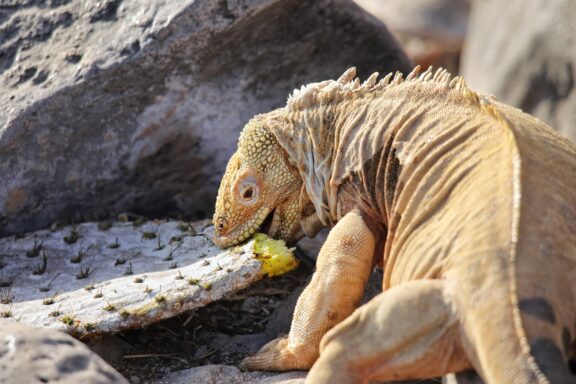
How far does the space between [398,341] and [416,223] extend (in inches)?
38.0

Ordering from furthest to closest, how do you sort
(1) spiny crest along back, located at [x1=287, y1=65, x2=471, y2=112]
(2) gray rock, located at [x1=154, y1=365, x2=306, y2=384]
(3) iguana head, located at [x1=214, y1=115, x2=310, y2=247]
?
(3) iguana head, located at [x1=214, y1=115, x2=310, y2=247] → (1) spiny crest along back, located at [x1=287, y1=65, x2=471, y2=112] → (2) gray rock, located at [x1=154, y1=365, x2=306, y2=384]

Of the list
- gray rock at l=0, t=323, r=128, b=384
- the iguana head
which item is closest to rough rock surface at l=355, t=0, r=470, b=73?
the iguana head

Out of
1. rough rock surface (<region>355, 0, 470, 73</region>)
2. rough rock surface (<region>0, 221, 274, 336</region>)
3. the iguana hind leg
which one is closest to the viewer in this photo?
the iguana hind leg

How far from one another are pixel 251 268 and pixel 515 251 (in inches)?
89.9

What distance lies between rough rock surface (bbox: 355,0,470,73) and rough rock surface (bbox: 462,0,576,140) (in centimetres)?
366

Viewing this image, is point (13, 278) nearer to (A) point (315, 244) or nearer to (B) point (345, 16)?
(A) point (315, 244)

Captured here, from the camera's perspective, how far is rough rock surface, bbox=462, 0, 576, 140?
928 cm

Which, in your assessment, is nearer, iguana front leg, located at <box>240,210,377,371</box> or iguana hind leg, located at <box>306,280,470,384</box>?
iguana hind leg, located at <box>306,280,470,384</box>

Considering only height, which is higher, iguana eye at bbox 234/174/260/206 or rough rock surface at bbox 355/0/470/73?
iguana eye at bbox 234/174/260/206

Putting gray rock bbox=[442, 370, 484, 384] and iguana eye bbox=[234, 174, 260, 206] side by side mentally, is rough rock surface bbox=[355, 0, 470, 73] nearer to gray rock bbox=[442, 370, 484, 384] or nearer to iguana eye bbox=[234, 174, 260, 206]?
iguana eye bbox=[234, 174, 260, 206]

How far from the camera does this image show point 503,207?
17.9 ft

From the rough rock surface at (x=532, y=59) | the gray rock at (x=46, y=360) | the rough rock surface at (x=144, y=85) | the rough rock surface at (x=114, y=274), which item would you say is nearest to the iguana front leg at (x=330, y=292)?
the rough rock surface at (x=114, y=274)

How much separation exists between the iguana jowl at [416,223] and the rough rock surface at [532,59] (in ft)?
9.31

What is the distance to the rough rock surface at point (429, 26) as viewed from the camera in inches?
587
